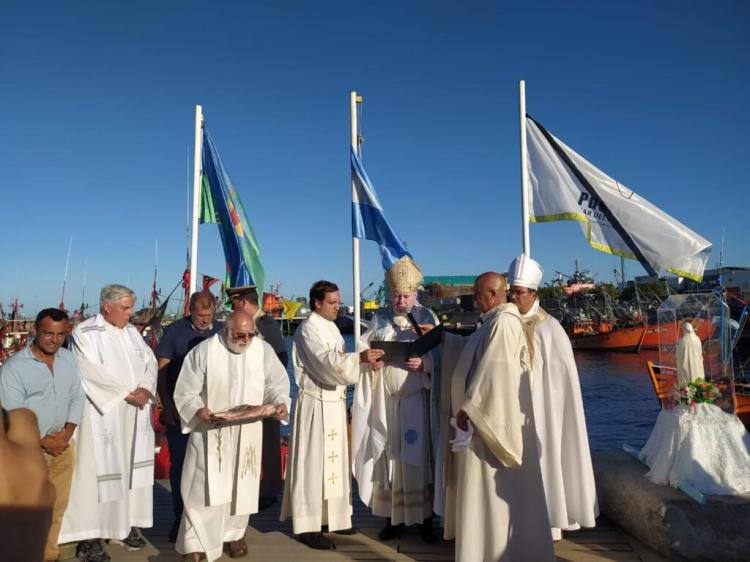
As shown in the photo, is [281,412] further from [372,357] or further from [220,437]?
[372,357]

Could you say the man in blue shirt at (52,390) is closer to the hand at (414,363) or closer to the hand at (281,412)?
the hand at (281,412)

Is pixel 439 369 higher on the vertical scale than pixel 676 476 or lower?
higher

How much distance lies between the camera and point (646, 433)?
2216 centimetres

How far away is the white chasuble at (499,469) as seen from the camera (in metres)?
3.89

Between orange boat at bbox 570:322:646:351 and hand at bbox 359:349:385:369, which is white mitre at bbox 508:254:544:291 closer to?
hand at bbox 359:349:385:369

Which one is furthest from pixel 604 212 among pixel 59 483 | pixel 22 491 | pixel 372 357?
pixel 22 491

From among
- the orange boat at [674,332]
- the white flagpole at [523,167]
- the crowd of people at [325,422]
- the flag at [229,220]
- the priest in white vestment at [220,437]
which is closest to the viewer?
the crowd of people at [325,422]

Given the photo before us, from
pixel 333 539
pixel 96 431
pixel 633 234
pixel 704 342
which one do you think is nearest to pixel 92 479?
pixel 96 431

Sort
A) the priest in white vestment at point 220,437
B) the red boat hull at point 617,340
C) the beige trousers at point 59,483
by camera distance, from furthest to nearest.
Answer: the red boat hull at point 617,340 → the priest in white vestment at point 220,437 → the beige trousers at point 59,483

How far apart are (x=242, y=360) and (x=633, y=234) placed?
4.13 meters

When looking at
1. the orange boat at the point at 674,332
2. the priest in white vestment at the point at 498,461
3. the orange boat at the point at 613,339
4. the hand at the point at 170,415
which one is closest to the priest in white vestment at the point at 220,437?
the hand at the point at 170,415

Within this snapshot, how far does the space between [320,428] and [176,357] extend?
146 cm

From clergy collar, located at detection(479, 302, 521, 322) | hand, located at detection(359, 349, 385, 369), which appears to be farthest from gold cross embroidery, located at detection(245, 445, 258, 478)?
clergy collar, located at detection(479, 302, 521, 322)

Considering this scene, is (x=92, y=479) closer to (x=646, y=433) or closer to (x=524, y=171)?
(x=524, y=171)
